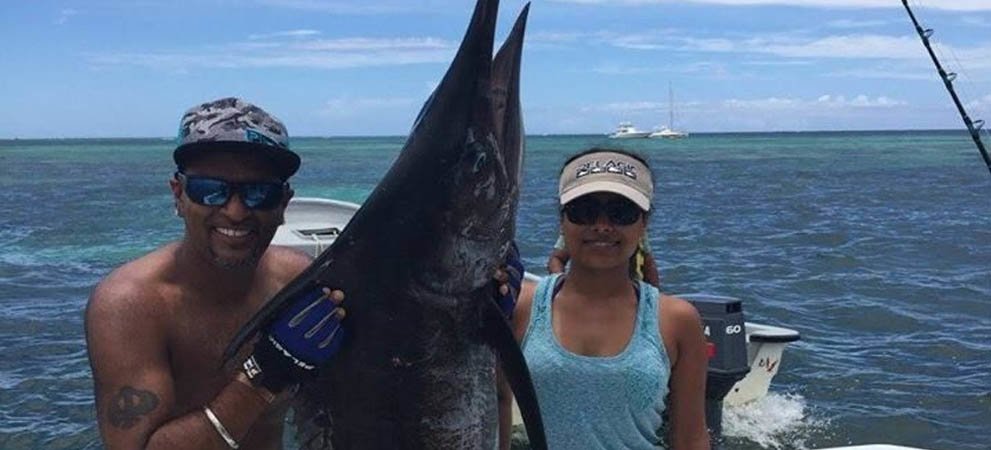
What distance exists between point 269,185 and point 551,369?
98 cm

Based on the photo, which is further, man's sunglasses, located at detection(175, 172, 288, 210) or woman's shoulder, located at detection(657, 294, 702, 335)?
woman's shoulder, located at detection(657, 294, 702, 335)

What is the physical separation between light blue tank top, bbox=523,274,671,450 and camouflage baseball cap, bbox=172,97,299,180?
0.92 metres

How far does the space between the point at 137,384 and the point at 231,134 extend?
72cm

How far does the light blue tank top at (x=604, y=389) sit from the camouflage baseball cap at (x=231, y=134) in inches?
36.4

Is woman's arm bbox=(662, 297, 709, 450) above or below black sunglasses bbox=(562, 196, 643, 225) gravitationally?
below

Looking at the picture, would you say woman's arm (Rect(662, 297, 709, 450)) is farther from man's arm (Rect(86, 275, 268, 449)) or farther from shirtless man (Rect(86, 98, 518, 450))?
man's arm (Rect(86, 275, 268, 449))

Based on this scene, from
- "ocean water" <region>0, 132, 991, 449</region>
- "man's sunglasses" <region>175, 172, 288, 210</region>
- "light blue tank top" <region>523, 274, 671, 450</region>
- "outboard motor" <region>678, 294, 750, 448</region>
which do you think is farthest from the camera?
"ocean water" <region>0, 132, 991, 449</region>

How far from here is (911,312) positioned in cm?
1458

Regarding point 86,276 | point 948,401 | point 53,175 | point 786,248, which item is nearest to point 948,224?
point 786,248

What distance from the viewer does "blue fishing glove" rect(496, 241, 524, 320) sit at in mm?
2518

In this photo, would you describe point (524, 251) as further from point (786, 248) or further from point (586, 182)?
point (586, 182)

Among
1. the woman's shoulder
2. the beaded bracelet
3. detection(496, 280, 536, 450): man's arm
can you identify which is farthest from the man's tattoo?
the woman's shoulder

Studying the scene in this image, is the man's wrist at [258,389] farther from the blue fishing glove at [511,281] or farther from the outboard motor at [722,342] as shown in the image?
the outboard motor at [722,342]

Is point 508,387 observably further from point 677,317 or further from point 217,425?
point 217,425
